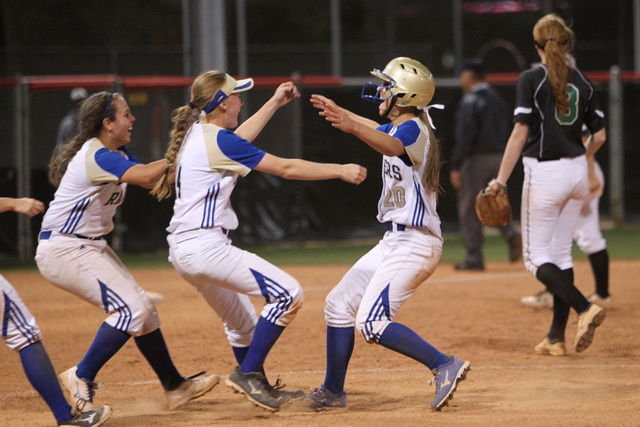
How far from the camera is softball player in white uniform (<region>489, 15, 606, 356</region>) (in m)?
5.99

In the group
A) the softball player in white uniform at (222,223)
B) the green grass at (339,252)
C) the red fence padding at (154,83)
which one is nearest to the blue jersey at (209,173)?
the softball player in white uniform at (222,223)

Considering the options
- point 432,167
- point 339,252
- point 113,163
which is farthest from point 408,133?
point 339,252

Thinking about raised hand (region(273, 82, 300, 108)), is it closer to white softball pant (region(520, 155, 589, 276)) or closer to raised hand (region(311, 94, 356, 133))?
raised hand (region(311, 94, 356, 133))

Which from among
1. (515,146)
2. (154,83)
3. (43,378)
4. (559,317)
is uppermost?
(154,83)

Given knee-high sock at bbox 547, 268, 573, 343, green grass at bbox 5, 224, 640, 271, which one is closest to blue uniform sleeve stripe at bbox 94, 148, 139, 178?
knee-high sock at bbox 547, 268, 573, 343

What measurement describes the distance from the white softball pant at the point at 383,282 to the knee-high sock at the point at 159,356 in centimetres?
98

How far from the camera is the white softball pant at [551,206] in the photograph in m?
6.00

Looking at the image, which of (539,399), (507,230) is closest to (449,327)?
(539,399)

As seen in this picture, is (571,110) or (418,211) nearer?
(418,211)

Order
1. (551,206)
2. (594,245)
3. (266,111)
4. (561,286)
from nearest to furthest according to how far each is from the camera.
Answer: (266,111) → (561,286) → (551,206) → (594,245)

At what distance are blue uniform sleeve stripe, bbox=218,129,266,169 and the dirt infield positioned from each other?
1382 millimetres

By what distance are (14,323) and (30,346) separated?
145mm

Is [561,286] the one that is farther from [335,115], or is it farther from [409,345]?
[335,115]

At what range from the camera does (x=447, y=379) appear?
15.1ft
